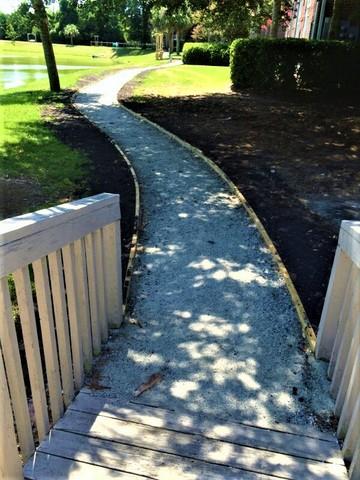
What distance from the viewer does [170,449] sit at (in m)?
2.55

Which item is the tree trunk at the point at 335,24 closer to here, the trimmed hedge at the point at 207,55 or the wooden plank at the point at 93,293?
the trimmed hedge at the point at 207,55

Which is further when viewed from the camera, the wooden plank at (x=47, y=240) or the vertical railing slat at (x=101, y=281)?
the vertical railing slat at (x=101, y=281)

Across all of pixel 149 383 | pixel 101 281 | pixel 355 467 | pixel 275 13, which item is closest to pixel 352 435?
pixel 355 467

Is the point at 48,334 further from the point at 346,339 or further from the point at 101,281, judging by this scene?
the point at 346,339

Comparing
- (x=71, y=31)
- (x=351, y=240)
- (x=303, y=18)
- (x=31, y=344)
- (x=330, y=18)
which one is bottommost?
(x=31, y=344)

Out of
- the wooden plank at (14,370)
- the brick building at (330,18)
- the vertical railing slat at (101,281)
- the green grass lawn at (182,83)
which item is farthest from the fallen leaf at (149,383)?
the brick building at (330,18)

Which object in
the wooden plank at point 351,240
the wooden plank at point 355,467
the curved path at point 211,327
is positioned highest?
the wooden plank at point 351,240

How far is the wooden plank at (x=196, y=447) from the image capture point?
2457 millimetres

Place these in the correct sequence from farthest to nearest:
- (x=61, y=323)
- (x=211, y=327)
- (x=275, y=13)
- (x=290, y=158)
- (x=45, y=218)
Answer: (x=275, y=13) < (x=290, y=158) < (x=211, y=327) < (x=61, y=323) < (x=45, y=218)

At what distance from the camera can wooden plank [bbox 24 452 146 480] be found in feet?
7.63

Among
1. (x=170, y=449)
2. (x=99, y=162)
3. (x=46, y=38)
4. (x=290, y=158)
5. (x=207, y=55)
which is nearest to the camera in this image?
(x=170, y=449)

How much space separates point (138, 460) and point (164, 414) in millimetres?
427

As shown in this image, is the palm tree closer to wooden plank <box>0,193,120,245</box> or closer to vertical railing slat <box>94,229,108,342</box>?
vertical railing slat <box>94,229,108,342</box>

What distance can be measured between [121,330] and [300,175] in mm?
5412
